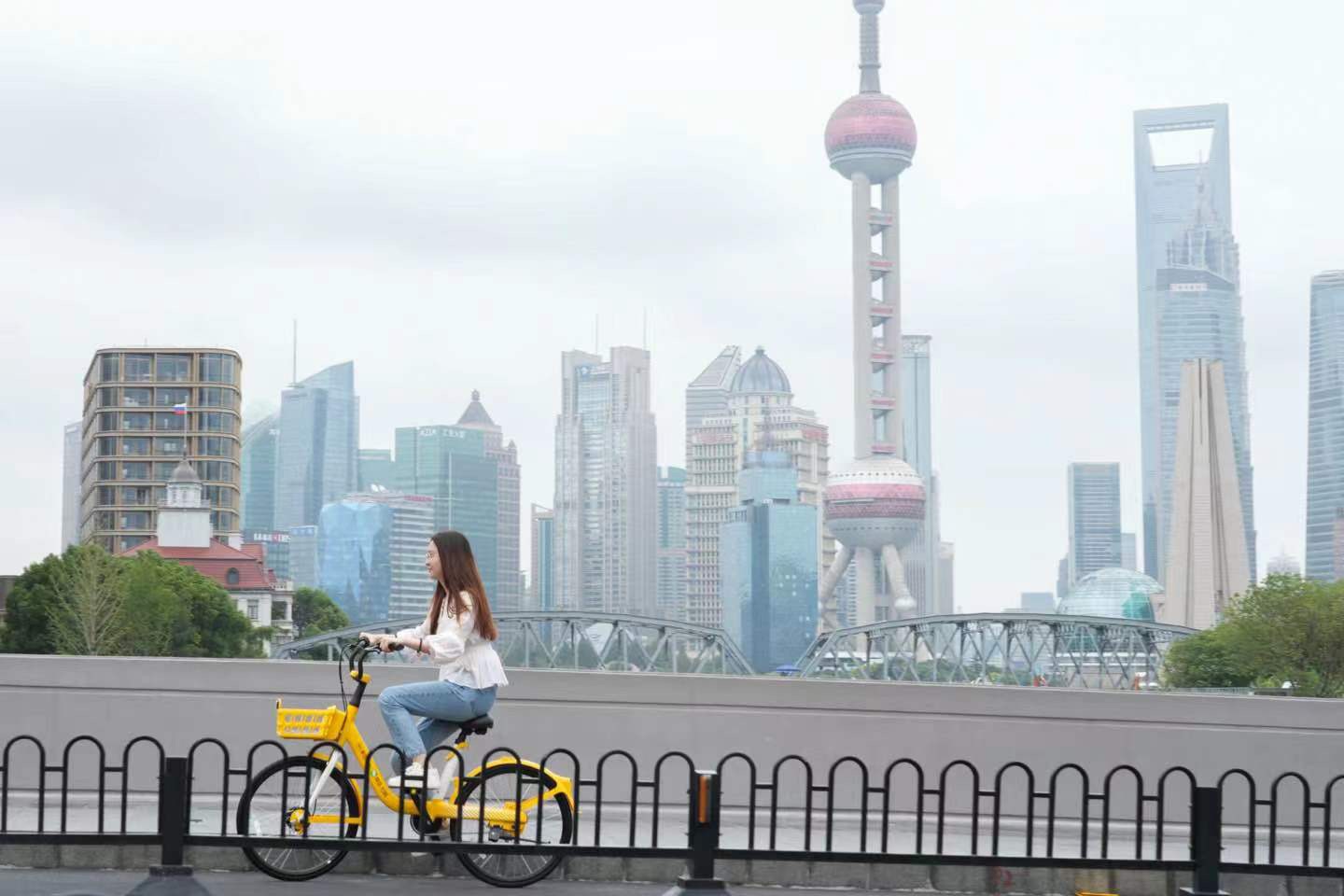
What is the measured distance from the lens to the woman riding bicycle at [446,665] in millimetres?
8984

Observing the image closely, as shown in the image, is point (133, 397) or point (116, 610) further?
point (133, 397)

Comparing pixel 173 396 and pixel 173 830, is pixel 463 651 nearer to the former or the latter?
pixel 173 830

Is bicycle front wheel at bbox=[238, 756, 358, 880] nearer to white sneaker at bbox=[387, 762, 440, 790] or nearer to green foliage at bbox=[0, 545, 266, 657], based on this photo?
white sneaker at bbox=[387, 762, 440, 790]

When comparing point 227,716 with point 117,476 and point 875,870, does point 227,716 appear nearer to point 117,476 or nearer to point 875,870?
point 875,870

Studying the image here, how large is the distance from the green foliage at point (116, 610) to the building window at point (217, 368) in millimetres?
59684

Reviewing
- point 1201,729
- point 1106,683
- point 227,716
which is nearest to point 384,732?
point 227,716

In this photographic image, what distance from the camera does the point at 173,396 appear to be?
155 m

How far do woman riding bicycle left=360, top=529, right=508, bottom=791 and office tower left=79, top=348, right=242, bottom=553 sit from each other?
483 feet

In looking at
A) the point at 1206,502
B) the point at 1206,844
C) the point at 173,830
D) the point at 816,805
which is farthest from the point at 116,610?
the point at 1206,502

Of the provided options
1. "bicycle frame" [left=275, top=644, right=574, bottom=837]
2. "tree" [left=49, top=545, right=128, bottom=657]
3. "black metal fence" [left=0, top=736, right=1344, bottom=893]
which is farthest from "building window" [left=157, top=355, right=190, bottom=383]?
"bicycle frame" [left=275, top=644, right=574, bottom=837]

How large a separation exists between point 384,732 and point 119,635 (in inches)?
3094

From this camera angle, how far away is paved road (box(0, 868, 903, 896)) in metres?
8.64

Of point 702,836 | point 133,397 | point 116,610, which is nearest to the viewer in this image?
point 702,836

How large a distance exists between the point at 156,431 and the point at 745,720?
149117 millimetres
